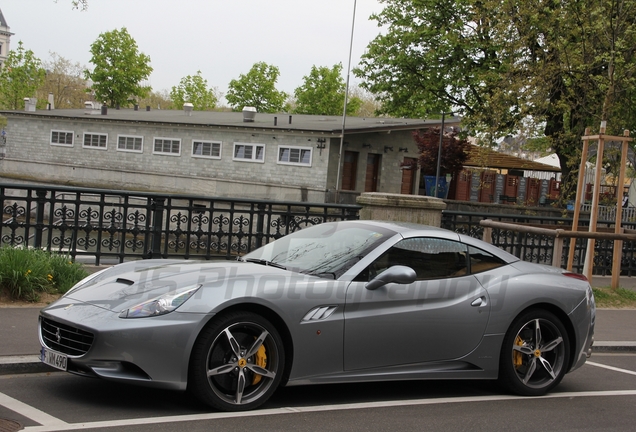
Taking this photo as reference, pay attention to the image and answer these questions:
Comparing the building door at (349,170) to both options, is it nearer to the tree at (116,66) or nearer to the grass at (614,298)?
the grass at (614,298)

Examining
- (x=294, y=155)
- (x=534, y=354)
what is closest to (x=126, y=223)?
(x=534, y=354)

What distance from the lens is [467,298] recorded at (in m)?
6.39

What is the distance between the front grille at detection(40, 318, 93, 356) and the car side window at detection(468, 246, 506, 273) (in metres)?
3.25

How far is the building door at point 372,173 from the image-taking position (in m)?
44.6

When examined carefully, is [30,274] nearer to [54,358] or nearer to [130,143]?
[54,358]

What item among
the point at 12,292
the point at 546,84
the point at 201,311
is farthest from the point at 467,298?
the point at 546,84

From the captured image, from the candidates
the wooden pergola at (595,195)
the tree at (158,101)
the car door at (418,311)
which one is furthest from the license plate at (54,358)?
the tree at (158,101)

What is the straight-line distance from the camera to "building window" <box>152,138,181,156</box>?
153ft

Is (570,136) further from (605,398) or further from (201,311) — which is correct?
(201,311)

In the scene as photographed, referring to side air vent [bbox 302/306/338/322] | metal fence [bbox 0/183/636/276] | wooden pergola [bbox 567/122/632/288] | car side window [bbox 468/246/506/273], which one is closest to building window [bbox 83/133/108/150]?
metal fence [bbox 0/183/636/276]

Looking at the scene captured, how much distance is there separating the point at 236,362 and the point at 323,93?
2835 inches

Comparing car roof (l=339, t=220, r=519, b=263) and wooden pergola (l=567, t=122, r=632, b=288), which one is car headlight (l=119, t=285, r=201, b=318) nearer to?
car roof (l=339, t=220, r=519, b=263)

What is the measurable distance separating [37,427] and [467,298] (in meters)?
3.46

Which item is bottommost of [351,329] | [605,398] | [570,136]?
[605,398]
